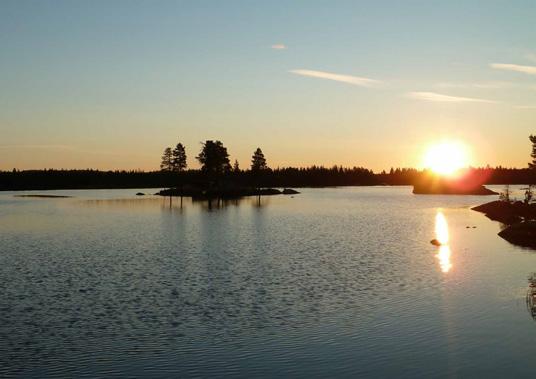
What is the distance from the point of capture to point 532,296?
26469 mm

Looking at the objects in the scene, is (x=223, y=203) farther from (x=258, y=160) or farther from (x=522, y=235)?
(x=522, y=235)

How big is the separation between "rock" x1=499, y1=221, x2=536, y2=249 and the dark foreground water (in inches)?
171

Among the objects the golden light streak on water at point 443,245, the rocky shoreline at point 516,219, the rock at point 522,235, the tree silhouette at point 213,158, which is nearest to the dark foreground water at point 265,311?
the golden light streak on water at point 443,245

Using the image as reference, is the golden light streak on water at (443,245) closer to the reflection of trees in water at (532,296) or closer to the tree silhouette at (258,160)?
the reflection of trees in water at (532,296)

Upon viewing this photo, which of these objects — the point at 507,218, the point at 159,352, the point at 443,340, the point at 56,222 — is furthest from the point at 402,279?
the point at 56,222

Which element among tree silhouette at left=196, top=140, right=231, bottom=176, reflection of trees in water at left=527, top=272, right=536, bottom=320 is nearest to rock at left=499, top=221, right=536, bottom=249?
reflection of trees in water at left=527, top=272, right=536, bottom=320

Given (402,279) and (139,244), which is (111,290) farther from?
(139,244)

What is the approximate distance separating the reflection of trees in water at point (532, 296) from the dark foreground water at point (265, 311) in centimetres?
31

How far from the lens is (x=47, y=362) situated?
56.6 feet

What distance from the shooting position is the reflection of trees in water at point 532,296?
931 inches

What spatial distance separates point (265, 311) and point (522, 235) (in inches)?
1489

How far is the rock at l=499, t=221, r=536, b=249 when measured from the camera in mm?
50534

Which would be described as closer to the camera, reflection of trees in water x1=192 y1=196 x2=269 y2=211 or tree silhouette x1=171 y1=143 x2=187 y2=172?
reflection of trees in water x1=192 y1=196 x2=269 y2=211

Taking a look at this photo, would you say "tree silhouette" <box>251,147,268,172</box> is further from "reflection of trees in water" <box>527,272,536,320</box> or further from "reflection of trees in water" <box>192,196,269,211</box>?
"reflection of trees in water" <box>527,272,536,320</box>
